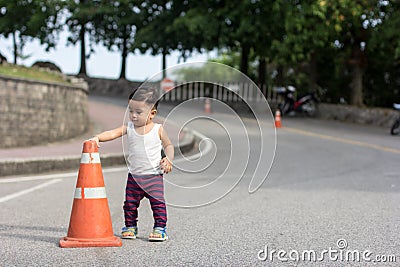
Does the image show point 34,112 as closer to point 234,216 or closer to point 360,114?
point 234,216

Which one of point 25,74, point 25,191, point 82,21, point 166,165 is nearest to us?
point 166,165

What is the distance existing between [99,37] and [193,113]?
37596 millimetres

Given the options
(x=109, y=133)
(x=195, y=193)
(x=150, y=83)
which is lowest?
(x=195, y=193)

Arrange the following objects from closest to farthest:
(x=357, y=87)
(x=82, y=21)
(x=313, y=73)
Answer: (x=357, y=87) < (x=313, y=73) < (x=82, y=21)

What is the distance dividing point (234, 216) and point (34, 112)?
8381mm

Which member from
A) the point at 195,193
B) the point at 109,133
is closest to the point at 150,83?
the point at 109,133

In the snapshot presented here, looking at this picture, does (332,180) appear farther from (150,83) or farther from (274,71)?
(274,71)

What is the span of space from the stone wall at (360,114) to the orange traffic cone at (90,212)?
20015 millimetres

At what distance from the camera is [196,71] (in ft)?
22.2

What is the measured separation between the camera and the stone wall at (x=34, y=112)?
13727mm

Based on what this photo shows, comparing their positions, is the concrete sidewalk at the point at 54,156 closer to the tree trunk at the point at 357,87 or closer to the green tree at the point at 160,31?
the tree trunk at the point at 357,87

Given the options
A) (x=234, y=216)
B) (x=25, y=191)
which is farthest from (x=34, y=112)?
(x=234, y=216)

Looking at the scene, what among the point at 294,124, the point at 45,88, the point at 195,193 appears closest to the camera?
the point at 195,193

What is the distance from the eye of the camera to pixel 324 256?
532cm
